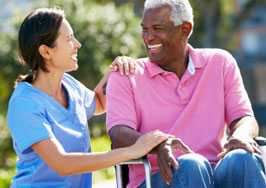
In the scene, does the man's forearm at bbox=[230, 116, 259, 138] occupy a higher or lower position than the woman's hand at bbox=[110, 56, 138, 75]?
lower

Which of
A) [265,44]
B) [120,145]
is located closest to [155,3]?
[120,145]

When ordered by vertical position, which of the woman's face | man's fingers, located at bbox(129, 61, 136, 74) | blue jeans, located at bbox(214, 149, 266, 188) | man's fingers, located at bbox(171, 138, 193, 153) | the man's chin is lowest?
blue jeans, located at bbox(214, 149, 266, 188)

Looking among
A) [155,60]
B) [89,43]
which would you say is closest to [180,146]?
[155,60]

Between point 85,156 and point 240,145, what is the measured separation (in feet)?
2.36

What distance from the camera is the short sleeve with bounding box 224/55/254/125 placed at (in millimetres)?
4527

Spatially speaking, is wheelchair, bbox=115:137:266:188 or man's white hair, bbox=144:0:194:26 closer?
wheelchair, bbox=115:137:266:188

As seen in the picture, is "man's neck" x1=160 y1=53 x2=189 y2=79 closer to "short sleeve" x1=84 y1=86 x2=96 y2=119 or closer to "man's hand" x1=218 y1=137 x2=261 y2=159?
→ "short sleeve" x1=84 y1=86 x2=96 y2=119

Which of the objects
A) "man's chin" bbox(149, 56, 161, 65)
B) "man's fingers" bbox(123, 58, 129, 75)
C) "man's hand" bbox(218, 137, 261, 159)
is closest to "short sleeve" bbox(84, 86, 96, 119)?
"man's fingers" bbox(123, 58, 129, 75)

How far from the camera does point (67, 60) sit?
4.25 metres

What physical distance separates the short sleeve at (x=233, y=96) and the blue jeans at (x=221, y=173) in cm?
47

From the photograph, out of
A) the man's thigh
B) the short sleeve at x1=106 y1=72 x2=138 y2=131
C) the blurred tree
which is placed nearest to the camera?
the man's thigh

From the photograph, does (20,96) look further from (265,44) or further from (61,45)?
(265,44)

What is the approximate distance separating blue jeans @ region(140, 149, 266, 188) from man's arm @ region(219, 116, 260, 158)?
5 cm

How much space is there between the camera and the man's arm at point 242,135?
13.4 ft
